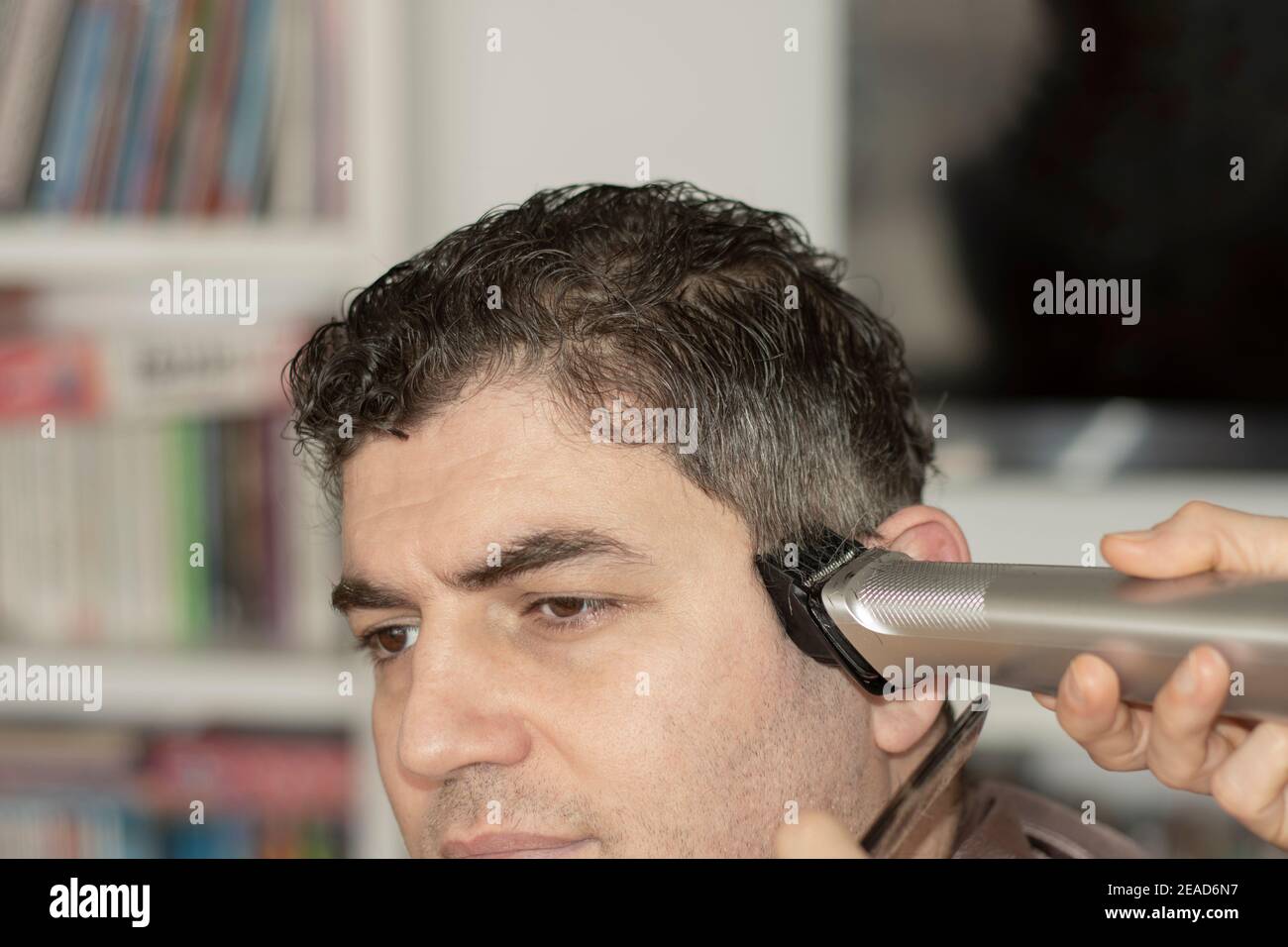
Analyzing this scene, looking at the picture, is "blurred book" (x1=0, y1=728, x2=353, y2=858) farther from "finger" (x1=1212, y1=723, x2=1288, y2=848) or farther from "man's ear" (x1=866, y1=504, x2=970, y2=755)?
"finger" (x1=1212, y1=723, x2=1288, y2=848)

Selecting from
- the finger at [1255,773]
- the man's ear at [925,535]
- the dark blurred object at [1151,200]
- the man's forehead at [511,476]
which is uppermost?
the dark blurred object at [1151,200]

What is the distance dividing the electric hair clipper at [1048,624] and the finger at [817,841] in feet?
0.37

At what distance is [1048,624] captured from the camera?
0.61 metres

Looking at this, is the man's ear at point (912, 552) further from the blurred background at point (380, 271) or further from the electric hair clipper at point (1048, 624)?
the blurred background at point (380, 271)

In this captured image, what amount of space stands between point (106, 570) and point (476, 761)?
0.92 meters

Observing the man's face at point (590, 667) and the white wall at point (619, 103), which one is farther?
the white wall at point (619, 103)

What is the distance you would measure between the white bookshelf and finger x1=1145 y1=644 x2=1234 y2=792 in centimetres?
105

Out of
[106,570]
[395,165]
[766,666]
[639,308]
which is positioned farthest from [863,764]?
[106,570]

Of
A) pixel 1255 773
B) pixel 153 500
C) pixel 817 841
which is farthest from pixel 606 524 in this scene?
pixel 153 500

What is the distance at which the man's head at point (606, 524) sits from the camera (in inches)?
33.3

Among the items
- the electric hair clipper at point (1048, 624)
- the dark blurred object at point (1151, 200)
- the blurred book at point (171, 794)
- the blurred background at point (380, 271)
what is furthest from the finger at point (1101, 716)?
the blurred book at point (171, 794)

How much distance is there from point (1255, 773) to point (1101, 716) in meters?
0.09
